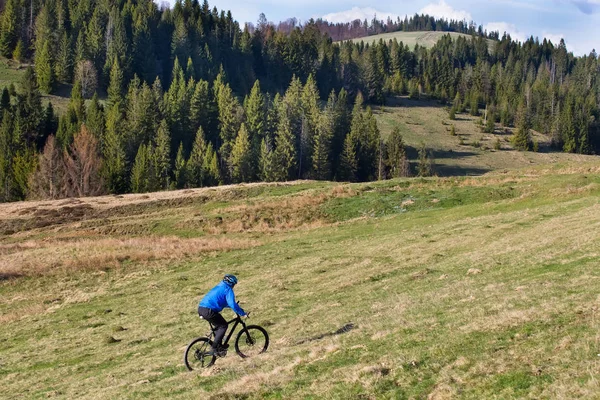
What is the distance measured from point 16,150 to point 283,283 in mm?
99271

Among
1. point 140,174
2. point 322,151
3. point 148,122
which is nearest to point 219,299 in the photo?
point 140,174

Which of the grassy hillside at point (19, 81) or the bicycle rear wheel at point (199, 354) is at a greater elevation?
the grassy hillside at point (19, 81)

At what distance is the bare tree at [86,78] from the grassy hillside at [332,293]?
91.9m

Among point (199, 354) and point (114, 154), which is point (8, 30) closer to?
point (114, 154)

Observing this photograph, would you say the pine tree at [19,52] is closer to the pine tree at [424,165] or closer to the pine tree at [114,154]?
the pine tree at [114,154]

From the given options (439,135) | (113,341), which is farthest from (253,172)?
(113,341)

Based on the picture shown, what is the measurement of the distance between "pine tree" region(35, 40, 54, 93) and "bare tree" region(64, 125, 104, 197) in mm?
48359

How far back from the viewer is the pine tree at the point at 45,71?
479 ft

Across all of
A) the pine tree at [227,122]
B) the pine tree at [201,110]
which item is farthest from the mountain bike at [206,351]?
the pine tree at [201,110]

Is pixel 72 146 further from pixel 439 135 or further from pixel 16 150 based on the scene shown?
pixel 439 135

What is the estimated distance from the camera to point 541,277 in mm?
22453

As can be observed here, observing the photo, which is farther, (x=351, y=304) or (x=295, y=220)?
(x=295, y=220)

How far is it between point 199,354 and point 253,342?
1987 millimetres

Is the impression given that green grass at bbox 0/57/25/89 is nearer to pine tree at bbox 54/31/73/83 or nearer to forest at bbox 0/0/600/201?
forest at bbox 0/0/600/201
